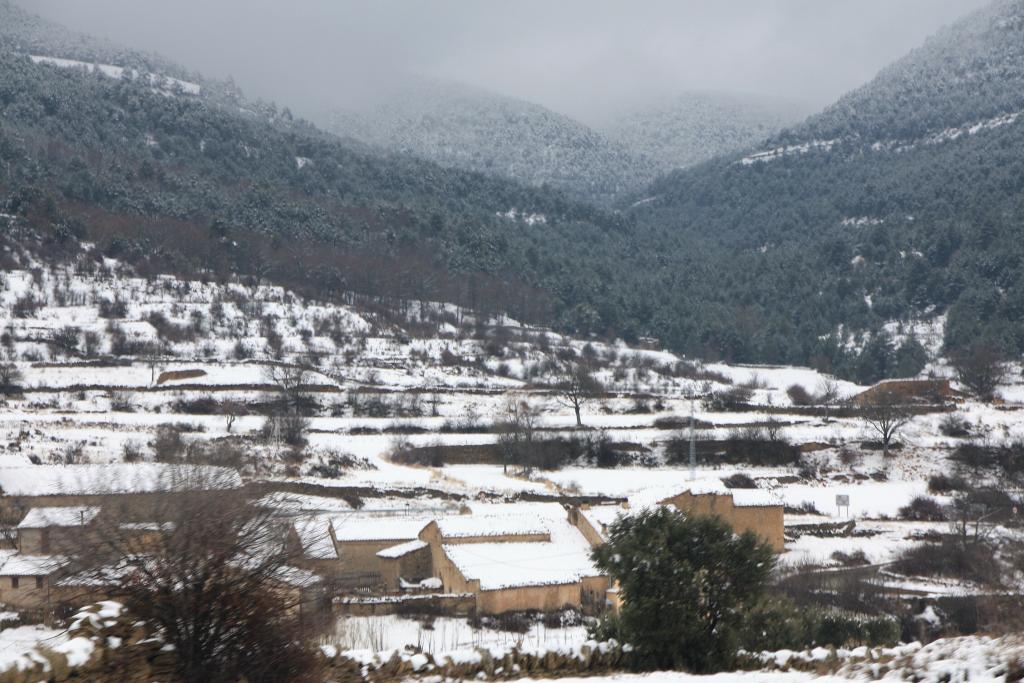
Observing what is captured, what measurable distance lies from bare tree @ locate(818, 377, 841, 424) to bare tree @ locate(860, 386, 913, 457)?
1506 mm

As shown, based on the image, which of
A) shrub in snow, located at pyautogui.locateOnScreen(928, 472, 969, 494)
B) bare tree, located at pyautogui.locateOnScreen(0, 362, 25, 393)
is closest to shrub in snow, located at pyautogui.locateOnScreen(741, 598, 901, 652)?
shrub in snow, located at pyautogui.locateOnScreen(928, 472, 969, 494)

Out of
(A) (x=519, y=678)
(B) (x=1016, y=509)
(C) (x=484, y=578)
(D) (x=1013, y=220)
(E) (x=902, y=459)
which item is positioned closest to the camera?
(A) (x=519, y=678)

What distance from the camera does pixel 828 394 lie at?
55406 millimetres

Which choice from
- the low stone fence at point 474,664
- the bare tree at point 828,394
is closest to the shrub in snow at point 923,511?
the bare tree at point 828,394

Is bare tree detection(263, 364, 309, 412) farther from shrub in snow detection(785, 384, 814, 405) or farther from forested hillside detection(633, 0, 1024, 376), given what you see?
forested hillside detection(633, 0, 1024, 376)

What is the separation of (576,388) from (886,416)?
568 inches

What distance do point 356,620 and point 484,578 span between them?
4.29m

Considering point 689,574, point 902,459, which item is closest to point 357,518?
point 689,574

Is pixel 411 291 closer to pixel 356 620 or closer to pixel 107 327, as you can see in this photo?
pixel 107 327

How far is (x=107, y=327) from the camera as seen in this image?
5500 cm

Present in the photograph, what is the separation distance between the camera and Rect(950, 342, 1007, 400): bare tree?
54.8 m

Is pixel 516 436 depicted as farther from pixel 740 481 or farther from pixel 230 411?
pixel 230 411

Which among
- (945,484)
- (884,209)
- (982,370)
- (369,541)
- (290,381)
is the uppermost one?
(884,209)

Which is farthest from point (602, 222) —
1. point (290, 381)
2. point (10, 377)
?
point (10, 377)
